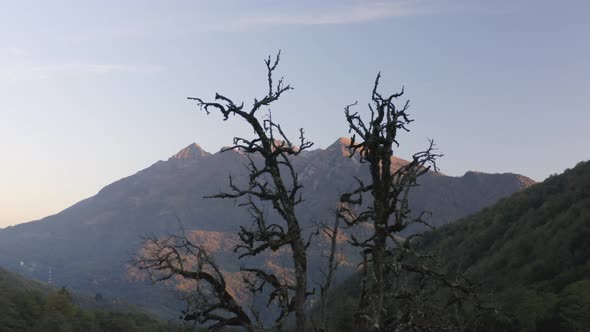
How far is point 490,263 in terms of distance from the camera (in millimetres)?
104188

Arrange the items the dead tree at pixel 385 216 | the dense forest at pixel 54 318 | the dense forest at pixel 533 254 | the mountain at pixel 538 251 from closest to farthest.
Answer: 1. the dead tree at pixel 385 216
2. the dense forest at pixel 533 254
3. the mountain at pixel 538 251
4. the dense forest at pixel 54 318

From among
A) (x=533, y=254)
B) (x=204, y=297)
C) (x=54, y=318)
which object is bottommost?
(x=54, y=318)

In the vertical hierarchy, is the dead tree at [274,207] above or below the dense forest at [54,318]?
above

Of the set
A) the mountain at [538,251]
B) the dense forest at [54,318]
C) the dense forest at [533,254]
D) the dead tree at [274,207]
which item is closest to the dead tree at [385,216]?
the dead tree at [274,207]

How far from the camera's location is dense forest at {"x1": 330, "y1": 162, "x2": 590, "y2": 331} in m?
63.6

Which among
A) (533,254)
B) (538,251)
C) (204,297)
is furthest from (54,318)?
(204,297)

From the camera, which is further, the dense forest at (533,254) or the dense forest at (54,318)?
the dense forest at (54,318)

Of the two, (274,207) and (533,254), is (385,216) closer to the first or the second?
(274,207)

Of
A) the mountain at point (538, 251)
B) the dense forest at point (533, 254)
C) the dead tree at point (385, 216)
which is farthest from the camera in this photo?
the mountain at point (538, 251)

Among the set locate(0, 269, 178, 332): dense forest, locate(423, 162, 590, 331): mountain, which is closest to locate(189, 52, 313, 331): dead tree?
locate(423, 162, 590, 331): mountain

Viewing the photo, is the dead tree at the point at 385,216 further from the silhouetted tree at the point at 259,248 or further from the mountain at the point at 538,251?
the mountain at the point at 538,251

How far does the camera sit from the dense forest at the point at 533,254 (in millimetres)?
63562

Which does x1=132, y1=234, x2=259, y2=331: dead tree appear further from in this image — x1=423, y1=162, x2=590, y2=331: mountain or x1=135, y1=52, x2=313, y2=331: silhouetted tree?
x1=423, y1=162, x2=590, y2=331: mountain

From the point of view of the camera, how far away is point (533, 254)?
9894 cm
